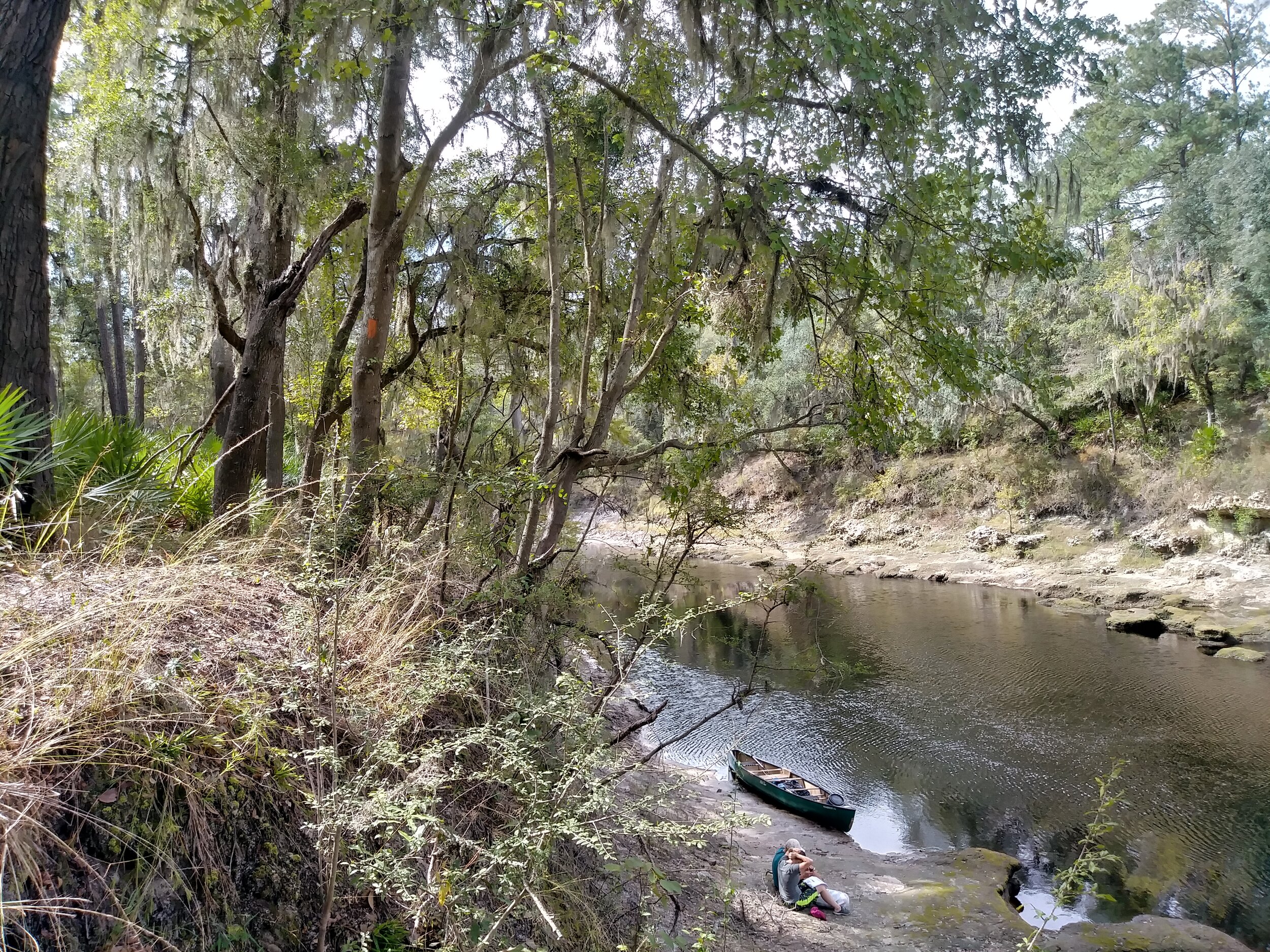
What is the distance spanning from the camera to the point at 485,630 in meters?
4.41

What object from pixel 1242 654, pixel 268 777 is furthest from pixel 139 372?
pixel 1242 654

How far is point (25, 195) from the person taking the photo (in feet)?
13.2

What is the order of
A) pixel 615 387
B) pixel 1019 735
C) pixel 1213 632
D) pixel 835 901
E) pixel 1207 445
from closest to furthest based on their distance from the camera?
pixel 615 387, pixel 835 901, pixel 1019 735, pixel 1213 632, pixel 1207 445

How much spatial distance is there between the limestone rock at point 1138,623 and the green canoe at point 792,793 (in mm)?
10864

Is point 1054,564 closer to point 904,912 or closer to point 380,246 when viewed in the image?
point 904,912

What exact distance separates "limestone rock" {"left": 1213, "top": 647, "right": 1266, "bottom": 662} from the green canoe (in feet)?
33.5

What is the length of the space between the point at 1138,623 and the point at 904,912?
13.3 m

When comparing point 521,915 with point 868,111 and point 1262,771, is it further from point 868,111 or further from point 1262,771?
point 1262,771

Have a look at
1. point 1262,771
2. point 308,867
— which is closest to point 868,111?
point 308,867

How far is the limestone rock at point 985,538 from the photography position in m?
24.6

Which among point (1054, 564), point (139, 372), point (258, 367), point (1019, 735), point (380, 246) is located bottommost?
point (1019, 735)

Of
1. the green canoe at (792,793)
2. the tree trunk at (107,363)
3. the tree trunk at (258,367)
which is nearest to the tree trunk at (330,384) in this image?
the tree trunk at (258,367)

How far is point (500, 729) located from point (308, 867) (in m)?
0.83

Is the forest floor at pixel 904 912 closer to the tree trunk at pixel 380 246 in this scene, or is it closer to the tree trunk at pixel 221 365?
the tree trunk at pixel 380 246
